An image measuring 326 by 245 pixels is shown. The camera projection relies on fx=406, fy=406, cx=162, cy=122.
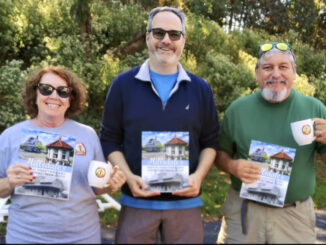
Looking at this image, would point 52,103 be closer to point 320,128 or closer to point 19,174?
point 19,174

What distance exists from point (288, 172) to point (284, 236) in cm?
43

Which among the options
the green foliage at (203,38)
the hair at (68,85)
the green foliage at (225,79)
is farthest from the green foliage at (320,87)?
the hair at (68,85)

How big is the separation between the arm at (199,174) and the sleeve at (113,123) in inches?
20.5

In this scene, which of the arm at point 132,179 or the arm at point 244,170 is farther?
the arm at point 244,170

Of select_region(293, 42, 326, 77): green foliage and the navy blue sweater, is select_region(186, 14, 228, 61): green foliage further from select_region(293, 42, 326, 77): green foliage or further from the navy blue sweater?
the navy blue sweater

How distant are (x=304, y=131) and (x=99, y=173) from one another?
4.21 feet

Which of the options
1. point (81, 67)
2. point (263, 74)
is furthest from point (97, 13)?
point (263, 74)

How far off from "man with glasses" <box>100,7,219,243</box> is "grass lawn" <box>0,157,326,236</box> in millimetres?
2694

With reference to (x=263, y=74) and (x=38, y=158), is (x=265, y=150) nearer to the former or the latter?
(x=263, y=74)

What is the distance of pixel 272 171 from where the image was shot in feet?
8.57

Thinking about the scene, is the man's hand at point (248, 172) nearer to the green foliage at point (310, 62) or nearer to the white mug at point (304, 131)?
the white mug at point (304, 131)

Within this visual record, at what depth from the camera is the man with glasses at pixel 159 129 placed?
2529 millimetres

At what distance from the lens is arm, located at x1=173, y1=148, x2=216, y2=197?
2.52 m

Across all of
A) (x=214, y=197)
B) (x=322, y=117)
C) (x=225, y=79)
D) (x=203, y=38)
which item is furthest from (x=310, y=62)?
(x=322, y=117)
